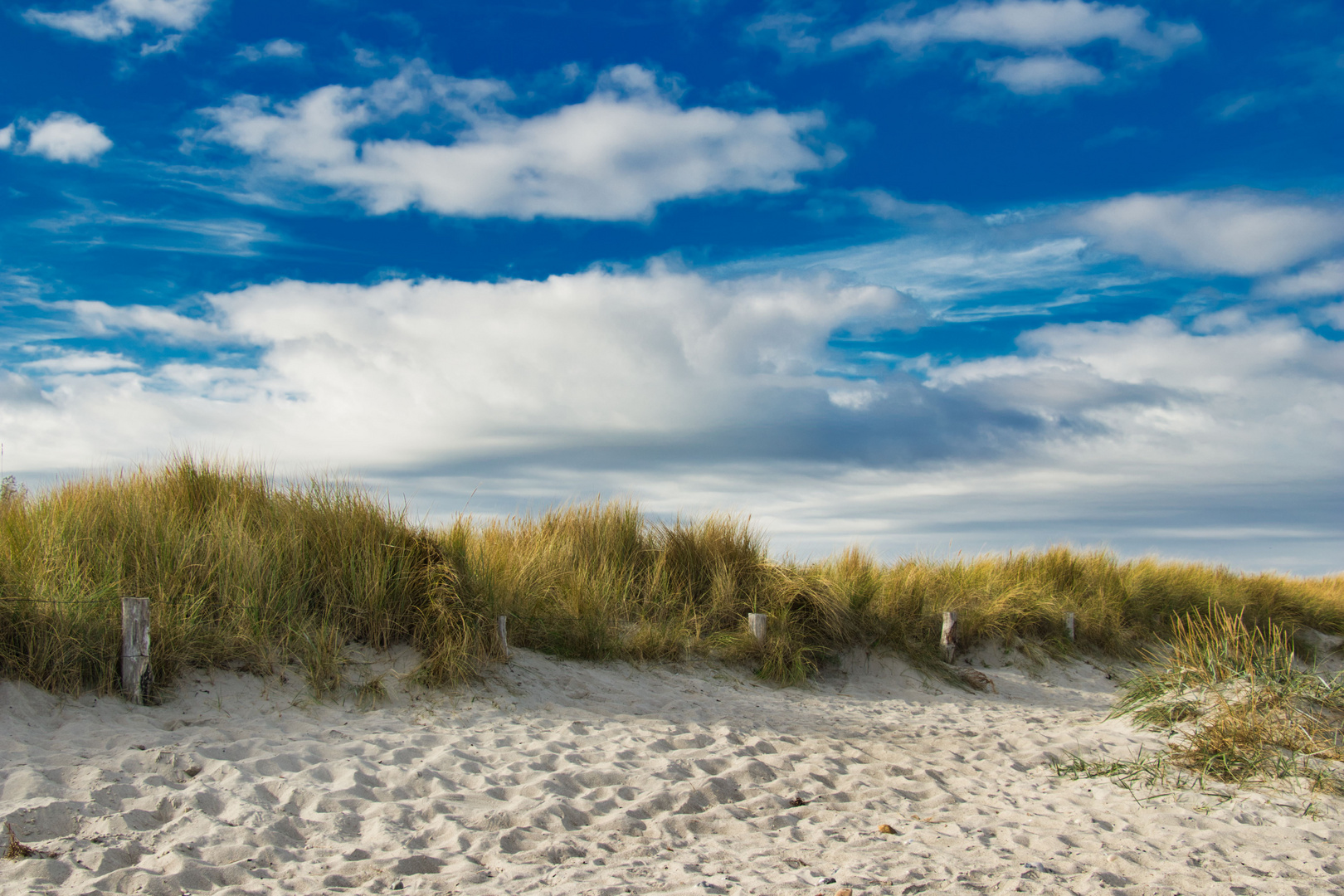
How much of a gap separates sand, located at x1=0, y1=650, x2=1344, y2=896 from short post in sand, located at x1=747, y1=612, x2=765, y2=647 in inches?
73.6

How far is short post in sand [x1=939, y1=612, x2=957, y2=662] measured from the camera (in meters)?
9.67

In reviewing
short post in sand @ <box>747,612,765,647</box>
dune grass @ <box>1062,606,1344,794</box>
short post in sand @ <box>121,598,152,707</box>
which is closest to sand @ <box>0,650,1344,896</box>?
short post in sand @ <box>121,598,152,707</box>

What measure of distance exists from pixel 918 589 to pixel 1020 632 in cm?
161

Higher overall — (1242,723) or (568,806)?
(1242,723)

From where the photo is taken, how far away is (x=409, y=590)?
6742 mm

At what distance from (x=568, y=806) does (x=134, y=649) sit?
3.04m

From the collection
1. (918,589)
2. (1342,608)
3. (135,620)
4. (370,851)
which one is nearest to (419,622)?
(135,620)

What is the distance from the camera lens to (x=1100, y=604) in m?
11.7

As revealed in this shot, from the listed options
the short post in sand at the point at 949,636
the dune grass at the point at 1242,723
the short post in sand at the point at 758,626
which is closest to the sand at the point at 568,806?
the dune grass at the point at 1242,723

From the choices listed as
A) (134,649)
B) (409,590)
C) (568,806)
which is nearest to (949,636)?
(409,590)

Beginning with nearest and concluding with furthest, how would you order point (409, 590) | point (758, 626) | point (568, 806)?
point (568, 806)
point (409, 590)
point (758, 626)

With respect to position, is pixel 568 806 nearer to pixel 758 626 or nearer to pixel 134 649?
pixel 134 649

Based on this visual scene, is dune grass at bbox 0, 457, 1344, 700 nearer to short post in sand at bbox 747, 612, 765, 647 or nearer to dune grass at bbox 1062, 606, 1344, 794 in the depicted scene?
short post in sand at bbox 747, 612, 765, 647

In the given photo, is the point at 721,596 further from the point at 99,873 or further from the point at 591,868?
the point at 99,873
